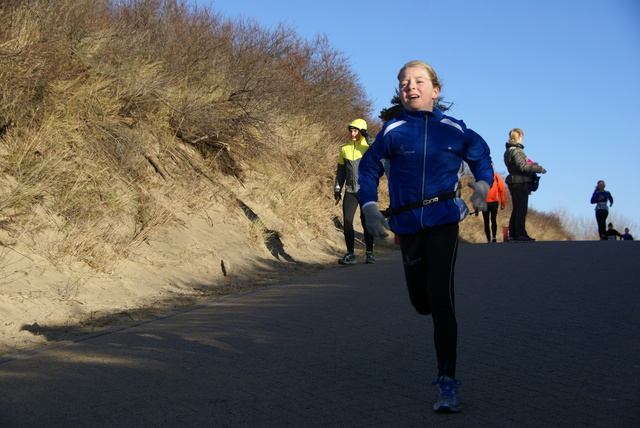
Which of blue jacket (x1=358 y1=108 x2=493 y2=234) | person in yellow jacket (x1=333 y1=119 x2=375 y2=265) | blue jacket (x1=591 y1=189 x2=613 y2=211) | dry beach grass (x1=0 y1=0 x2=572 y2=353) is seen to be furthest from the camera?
blue jacket (x1=591 y1=189 x2=613 y2=211)

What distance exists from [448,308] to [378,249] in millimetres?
11903

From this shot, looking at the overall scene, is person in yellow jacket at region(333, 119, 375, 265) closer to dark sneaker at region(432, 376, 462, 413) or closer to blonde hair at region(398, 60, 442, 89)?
blonde hair at region(398, 60, 442, 89)

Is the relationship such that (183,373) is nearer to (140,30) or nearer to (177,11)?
(140,30)

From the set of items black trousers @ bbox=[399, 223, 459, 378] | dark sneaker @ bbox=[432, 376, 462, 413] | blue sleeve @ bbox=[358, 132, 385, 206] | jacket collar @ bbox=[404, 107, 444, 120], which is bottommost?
dark sneaker @ bbox=[432, 376, 462, 413]

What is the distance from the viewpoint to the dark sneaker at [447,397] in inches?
166

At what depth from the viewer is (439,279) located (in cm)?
448

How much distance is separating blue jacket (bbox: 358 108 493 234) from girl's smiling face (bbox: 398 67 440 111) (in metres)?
0.07

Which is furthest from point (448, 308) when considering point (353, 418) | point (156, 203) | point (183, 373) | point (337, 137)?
point (337, 137)

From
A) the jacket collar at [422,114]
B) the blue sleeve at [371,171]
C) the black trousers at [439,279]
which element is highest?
the jacket collar at [422,114]

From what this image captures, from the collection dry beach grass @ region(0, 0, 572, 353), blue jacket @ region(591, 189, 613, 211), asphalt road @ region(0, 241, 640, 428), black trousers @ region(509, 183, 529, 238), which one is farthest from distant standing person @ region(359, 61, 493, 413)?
blue jacket @ region(591, 189, 613, 211)

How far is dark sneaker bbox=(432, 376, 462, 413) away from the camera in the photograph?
4219 millimetres

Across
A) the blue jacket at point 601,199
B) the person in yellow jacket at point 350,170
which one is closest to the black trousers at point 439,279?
the person in yellow jacket at point 350,170

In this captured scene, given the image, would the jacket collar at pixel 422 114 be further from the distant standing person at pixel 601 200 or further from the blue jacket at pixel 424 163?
the distant standing person at pixel 601 200

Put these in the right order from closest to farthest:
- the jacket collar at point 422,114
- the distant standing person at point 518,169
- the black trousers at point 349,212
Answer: the jacket collar at point 422,114 → the black trousers at point 349,212 → the distant standing person at point 518,169
